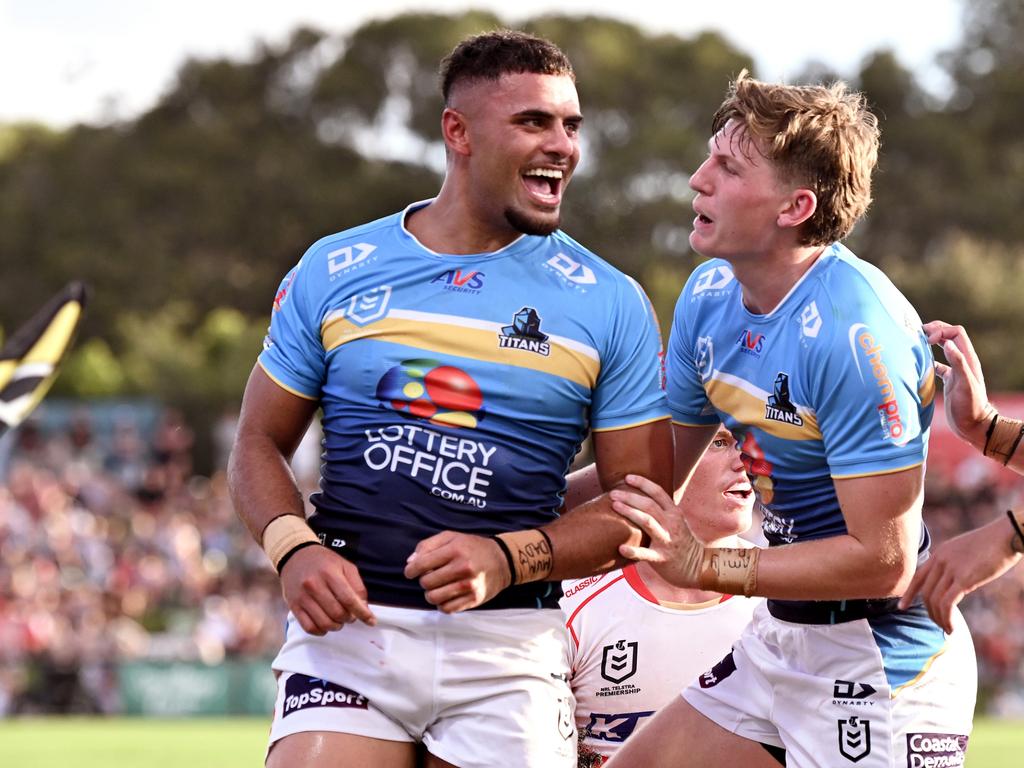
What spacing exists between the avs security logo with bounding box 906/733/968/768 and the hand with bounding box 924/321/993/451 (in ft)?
3.14

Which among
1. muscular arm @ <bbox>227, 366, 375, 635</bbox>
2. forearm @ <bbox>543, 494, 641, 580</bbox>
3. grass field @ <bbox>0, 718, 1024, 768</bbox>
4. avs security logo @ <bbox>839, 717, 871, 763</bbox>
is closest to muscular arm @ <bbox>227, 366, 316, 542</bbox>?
muscular arm @ <bbox>227, 366, 375, 635</bbox>

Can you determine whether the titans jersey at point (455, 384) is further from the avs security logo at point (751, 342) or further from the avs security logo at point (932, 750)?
the avs security logo at point (932, 750)

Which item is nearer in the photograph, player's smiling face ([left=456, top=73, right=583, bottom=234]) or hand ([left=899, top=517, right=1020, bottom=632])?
hand ([left=899, top=517, right=1020, bottom=632])

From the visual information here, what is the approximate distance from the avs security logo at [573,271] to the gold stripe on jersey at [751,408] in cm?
55

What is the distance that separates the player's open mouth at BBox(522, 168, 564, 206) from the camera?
15.9 feet

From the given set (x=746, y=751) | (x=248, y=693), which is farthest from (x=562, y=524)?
(x=248, y=693)

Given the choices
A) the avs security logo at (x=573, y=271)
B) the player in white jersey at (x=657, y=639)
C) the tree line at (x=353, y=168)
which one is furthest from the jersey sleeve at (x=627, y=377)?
the tree line at (x=353, y=168)

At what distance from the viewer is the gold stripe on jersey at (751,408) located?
477 centimetres

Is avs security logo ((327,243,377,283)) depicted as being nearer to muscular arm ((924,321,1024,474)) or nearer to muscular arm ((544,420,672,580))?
muscular arm ((544,420,672,580))

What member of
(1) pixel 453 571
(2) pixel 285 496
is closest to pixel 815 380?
(1) pixel 453 571

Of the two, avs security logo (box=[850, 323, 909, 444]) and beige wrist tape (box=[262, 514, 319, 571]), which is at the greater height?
avs security logo (box=[850, 323, 909, 444])

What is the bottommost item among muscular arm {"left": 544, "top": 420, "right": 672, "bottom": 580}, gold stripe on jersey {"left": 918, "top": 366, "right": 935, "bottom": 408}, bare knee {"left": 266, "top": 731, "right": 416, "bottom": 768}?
bare knee {"left": 266, "top": 731, "right": 416, "bottom": 768}

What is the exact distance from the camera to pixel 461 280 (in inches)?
190

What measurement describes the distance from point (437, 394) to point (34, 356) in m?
Answer: 3.78
